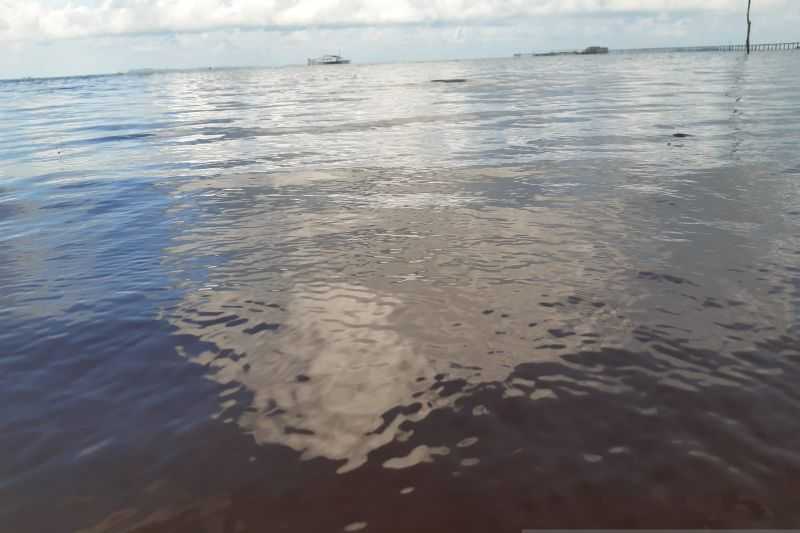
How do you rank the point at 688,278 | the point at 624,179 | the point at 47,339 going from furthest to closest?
1. the point at 624,179
2. the point at 688,278
3. the point at 47,339

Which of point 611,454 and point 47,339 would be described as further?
point 47,339

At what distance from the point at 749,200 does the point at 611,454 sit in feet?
24.9

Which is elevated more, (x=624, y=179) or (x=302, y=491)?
(x=624, y=179)

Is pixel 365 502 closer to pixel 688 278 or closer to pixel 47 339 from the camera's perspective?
pixel 47 339

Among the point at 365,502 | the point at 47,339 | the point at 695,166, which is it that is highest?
the point at 695,166

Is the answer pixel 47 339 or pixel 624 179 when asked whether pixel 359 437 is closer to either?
pixel 47 339

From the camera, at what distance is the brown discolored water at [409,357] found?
3.31 m

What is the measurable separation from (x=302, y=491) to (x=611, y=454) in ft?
6.39

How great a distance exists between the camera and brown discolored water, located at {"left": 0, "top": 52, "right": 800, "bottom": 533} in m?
3.31

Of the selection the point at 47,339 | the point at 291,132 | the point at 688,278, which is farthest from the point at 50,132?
the point at 688,278

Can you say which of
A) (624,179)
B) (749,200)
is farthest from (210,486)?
(624,179)

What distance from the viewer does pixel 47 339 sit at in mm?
5492

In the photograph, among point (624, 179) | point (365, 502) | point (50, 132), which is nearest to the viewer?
point (365, 502)

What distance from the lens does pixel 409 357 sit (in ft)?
16.0
